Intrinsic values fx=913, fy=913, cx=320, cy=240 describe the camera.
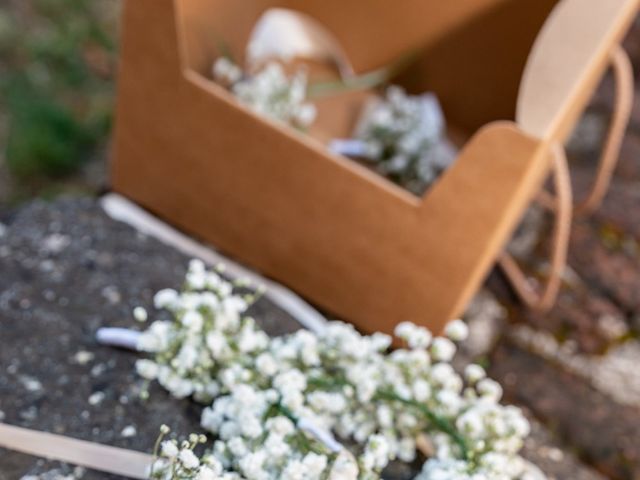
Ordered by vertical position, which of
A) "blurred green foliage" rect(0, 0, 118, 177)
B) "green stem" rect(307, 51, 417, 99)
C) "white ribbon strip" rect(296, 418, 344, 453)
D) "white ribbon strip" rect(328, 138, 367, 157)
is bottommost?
"blurred green foliage" rect(0, 0, 118, 177)

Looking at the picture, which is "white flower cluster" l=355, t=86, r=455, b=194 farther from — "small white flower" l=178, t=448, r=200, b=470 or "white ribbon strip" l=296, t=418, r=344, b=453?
"small white flower" l=178, t=448, r=200, b=470

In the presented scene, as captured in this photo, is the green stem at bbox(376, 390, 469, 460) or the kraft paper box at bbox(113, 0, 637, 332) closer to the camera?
the green stem at bbox(376, 390, 469, 460)

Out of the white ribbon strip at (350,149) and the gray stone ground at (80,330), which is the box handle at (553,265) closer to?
the gray stone ground at (80,330)

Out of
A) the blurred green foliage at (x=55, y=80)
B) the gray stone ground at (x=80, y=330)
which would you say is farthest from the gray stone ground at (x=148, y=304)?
the blurred green foliage at (x=55, y=80)

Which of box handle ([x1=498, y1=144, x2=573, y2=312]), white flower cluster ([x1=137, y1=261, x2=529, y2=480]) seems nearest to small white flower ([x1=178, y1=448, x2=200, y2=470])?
white flower cluster ([x1=137, y1=261, x2=529, y2=480])

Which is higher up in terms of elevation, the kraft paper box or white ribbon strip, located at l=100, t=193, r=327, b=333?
the kraft paper box

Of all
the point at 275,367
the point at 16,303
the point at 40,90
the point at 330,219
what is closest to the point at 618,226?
the point at 330,219

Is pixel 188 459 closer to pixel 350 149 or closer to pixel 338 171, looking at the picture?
pixel 338 171
